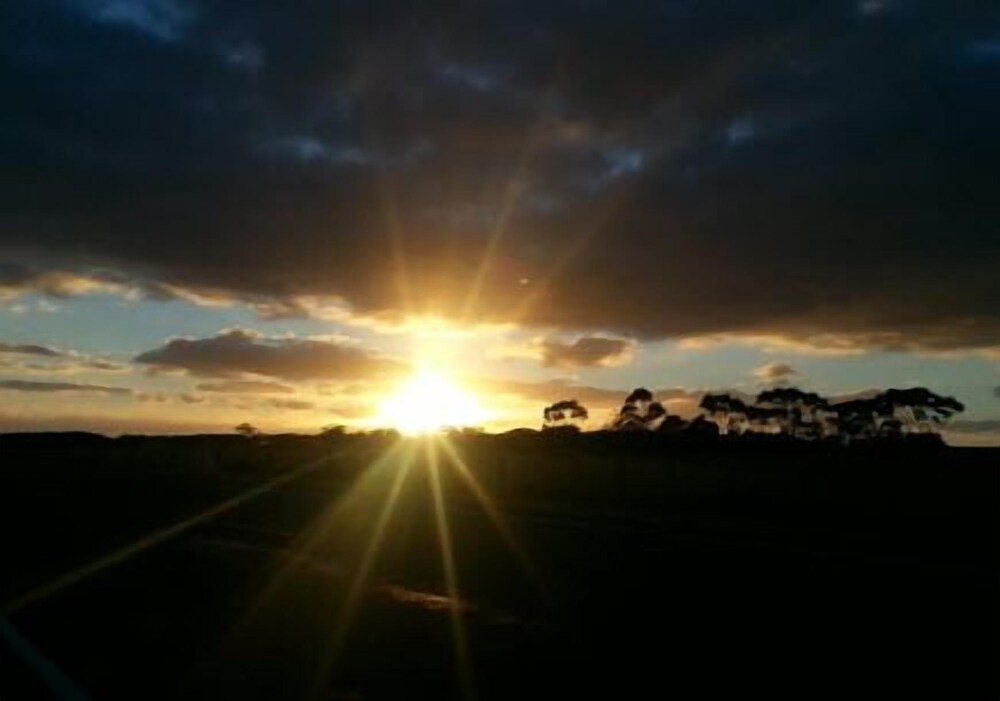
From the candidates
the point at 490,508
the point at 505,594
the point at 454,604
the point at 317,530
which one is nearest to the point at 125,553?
the point at 317,530

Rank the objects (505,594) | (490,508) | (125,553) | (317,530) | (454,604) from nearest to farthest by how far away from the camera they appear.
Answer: (454,604), (505,594), (125,553), (317,530), (490,508)

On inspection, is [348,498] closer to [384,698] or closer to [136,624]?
[136,624]

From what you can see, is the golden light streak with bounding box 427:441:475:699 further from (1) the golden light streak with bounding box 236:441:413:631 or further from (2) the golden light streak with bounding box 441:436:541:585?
(1) the golden light streak with bounding box 236:441:413:631

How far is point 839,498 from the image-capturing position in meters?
39.3

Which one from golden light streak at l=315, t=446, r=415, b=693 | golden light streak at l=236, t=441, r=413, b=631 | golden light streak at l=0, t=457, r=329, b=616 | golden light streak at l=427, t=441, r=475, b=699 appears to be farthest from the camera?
golden light streak at l=0, t=457, r=329, b=616

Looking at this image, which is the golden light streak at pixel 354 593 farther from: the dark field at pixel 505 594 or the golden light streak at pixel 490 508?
the golden light streak at pixel 490 508

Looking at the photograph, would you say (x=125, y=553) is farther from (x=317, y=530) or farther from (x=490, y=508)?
(x=490, y=508)

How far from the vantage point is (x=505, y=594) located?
54.6ft

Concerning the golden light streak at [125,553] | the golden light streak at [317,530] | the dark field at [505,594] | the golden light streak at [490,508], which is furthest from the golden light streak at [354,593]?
the golden light streak at [125,553]

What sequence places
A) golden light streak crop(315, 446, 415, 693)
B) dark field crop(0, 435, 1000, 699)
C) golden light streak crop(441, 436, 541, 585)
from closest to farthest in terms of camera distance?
dark field crop(0, 435, 1000, 699), golden light streak crop(315, 446, 415, 693), golden light streak crop(441, 436, 541, 585)

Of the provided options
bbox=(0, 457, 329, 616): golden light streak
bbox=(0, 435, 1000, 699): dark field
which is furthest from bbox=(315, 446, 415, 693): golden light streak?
bbox=(0, 457, 329, 616): golden light streak

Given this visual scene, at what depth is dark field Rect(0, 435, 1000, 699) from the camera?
11.0 meters

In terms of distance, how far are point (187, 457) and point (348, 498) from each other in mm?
35882

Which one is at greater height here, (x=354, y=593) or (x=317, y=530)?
(x=317, y=530)
